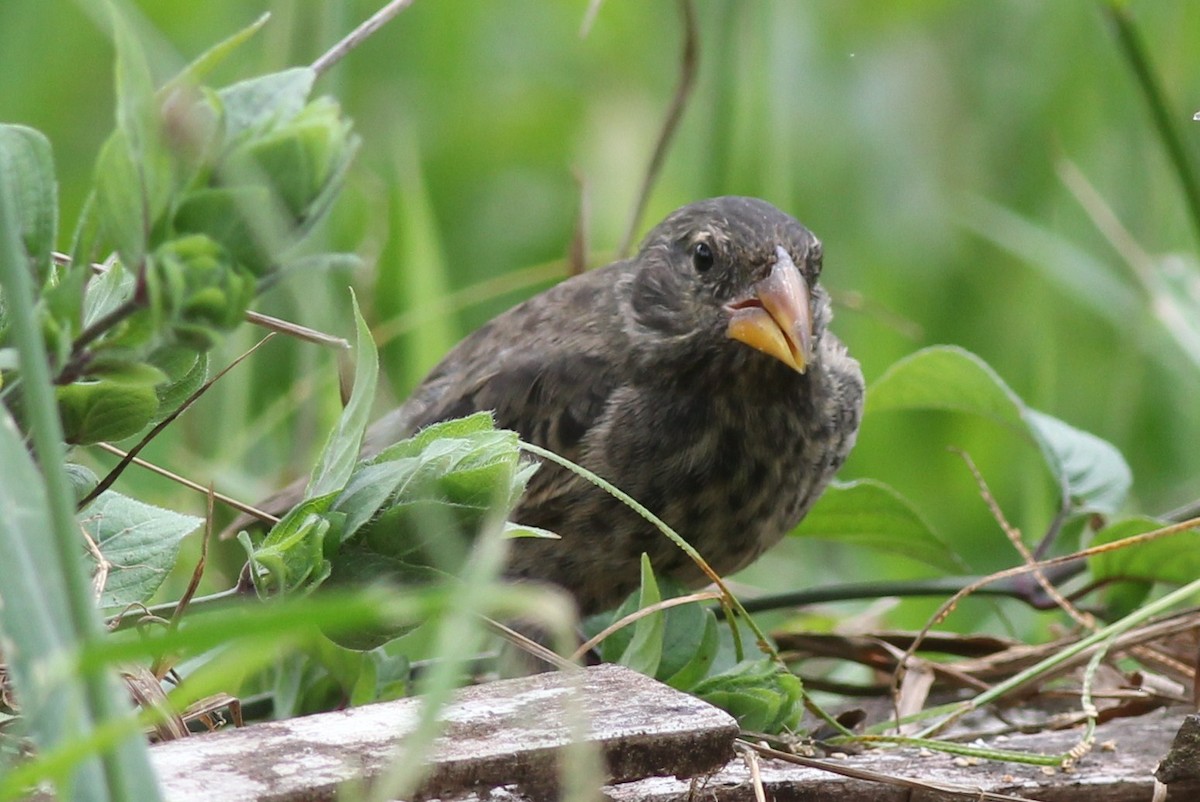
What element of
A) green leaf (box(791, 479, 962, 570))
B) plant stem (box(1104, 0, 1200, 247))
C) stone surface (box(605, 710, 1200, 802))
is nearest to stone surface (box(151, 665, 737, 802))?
stone surface (box(605, 710, 1200, 802))

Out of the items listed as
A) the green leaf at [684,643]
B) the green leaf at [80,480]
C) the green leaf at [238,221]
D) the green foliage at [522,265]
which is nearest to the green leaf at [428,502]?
the green foliage at [522,265]

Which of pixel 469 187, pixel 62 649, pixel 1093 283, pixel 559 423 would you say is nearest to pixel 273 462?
pixel 559 423

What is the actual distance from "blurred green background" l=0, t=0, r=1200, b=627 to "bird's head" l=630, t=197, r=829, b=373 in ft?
1.09

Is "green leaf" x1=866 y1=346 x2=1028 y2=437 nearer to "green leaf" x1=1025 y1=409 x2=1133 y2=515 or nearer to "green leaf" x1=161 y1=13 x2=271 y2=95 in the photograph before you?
"green leaf" x1=1025 y1=409 x2=1133 y2=515

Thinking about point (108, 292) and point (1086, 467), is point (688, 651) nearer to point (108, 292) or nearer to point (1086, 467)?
point (108, 292)

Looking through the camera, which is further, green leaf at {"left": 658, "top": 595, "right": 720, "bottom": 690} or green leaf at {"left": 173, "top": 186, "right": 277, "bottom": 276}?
green leaf at {"left": 658, "top": 595, "right": 720, "bottom": 690}

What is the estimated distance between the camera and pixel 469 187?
5402 millimetres

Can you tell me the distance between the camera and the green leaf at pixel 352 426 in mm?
1460

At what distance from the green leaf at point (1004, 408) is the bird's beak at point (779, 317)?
19 cm

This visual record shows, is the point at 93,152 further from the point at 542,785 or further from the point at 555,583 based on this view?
the point at 542,785

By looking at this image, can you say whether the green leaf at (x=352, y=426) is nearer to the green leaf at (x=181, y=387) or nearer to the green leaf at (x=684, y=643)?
the green leaf at (x=181, y=387)

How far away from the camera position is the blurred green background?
3967mm

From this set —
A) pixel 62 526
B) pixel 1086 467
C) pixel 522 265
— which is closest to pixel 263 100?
pixel 62 526

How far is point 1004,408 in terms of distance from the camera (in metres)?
2.79
